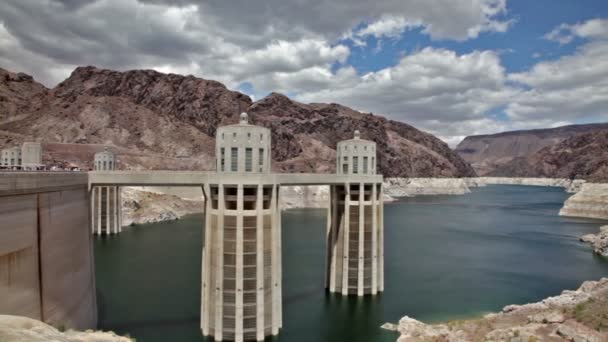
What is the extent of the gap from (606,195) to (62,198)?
13168 centimetres

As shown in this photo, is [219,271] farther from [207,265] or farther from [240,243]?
[240,243]

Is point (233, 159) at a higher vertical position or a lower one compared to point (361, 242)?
higher

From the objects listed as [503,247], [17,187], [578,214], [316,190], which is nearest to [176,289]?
[17,187]

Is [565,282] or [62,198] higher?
[62,198]

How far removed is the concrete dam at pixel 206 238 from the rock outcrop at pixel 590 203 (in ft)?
364

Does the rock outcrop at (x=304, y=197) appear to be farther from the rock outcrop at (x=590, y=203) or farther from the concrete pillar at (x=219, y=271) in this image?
the concrete pillar at (x=219, y=271)

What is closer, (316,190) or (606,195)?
(606,195)

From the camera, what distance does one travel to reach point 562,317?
2842 centimetres

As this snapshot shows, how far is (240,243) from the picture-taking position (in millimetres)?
28297

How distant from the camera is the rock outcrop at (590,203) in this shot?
115 metres

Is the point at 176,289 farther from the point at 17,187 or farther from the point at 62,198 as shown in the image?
the point at 17,187

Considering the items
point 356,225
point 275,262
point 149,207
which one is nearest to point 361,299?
point 356,225

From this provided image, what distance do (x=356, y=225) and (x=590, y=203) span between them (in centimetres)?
10816

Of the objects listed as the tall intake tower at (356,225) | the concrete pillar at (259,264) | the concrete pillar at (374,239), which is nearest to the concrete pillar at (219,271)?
the concrete pillar at (259,264)
